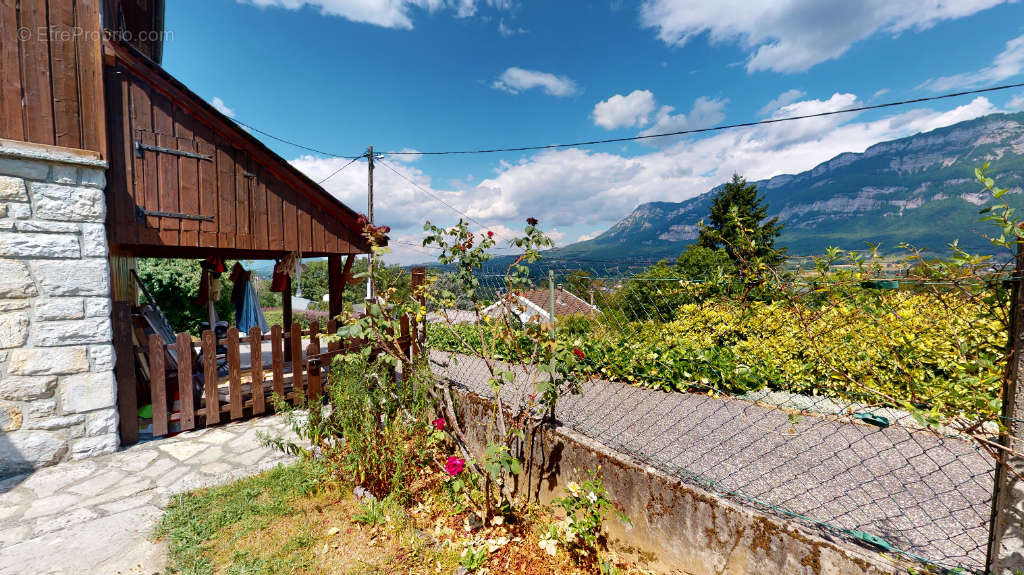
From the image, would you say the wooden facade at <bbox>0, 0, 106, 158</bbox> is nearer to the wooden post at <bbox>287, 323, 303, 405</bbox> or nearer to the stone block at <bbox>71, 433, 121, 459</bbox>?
the wooden post at <bbox>287, 323, 303, 405</bbox>

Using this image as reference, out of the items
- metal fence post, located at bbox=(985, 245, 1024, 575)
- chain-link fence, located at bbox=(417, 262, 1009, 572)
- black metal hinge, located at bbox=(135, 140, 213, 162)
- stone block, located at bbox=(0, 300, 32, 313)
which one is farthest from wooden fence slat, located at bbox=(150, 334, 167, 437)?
metal fence post, located at bbox=(985, 245, 1024, 575)

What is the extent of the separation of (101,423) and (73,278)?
1.36 metres

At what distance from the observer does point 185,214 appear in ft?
14.7

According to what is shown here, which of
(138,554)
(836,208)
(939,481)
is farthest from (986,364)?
(836,208)

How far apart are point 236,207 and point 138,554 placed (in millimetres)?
3658

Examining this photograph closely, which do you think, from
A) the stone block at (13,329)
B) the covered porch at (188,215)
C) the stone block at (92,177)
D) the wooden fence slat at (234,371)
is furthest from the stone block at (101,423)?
the stone block at (92,177)

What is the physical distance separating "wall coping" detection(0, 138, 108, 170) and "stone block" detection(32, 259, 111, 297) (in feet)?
2.89

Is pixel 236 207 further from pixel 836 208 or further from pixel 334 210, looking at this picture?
pixel 836 208

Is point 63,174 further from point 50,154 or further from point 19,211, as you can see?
point 19,211

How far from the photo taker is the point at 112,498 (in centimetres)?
316

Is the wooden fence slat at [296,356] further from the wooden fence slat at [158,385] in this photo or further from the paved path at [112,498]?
the wooden fence slat at [158,385]

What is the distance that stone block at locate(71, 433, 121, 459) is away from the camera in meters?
3.71

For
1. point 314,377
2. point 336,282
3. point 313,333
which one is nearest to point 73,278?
point 313,333

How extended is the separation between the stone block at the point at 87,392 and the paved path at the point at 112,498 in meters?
0.50
